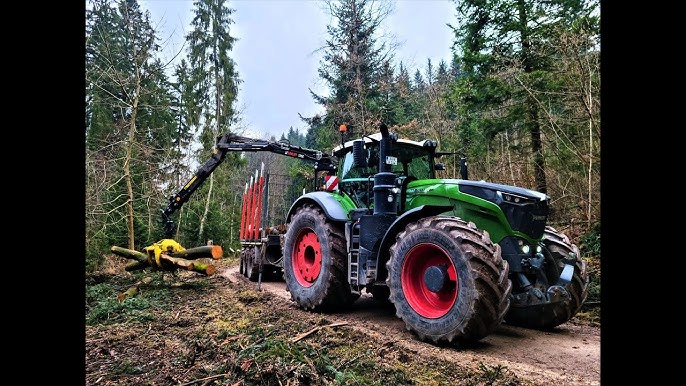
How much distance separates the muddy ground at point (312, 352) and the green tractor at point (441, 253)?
0.85 ft

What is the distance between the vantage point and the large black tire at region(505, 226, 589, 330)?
14.0 feet

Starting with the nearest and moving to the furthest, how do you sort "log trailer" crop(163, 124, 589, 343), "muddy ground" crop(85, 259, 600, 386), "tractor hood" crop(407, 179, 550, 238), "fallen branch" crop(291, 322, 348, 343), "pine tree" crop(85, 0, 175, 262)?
"muddy ground" crop(85, 259, 600, 386) < "log trailer" crop(163, 124, 589, 343) < "fallen branch" crop(291, 322, 348, 343) < "tractor hood" crop(407, 179, 550, 238) < "pine tree" crop(85, 0, 175, 262)

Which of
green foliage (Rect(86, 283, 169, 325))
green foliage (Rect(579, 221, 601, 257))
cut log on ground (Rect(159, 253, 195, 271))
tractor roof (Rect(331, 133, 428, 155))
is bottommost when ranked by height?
green foliage (Rect(86, 283, 169, 325))

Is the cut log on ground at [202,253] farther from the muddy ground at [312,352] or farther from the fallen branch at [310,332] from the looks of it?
the fallen branch at [310,332]

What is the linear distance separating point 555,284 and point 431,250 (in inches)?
55.0

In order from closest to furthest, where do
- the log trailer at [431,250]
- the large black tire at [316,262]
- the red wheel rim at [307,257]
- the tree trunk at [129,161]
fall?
the log trailer at [431,250] → the large black tire at [316,262] → the red wheel rim at [307,257] → the tree trunk at [129,161]

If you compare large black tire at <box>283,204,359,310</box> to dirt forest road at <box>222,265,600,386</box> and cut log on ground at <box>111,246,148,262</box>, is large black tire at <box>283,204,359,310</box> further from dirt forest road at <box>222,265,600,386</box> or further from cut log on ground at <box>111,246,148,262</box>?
cut log on ground at <box>111,246,148,262</box>

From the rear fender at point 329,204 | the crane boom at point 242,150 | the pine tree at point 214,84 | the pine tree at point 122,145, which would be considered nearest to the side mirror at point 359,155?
the rear fender at point 329,204

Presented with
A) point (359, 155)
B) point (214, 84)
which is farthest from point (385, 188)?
point (214, 84)

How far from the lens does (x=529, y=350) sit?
3748 mm

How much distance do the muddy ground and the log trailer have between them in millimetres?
301

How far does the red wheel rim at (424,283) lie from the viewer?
13.1ft

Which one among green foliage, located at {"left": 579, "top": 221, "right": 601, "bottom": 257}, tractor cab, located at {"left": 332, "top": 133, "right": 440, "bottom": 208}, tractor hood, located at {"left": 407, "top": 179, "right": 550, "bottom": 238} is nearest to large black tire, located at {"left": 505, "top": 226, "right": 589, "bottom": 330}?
tractor hood, located at {"left": 407, "top": 179, "right": 550, "bottom": 238}
